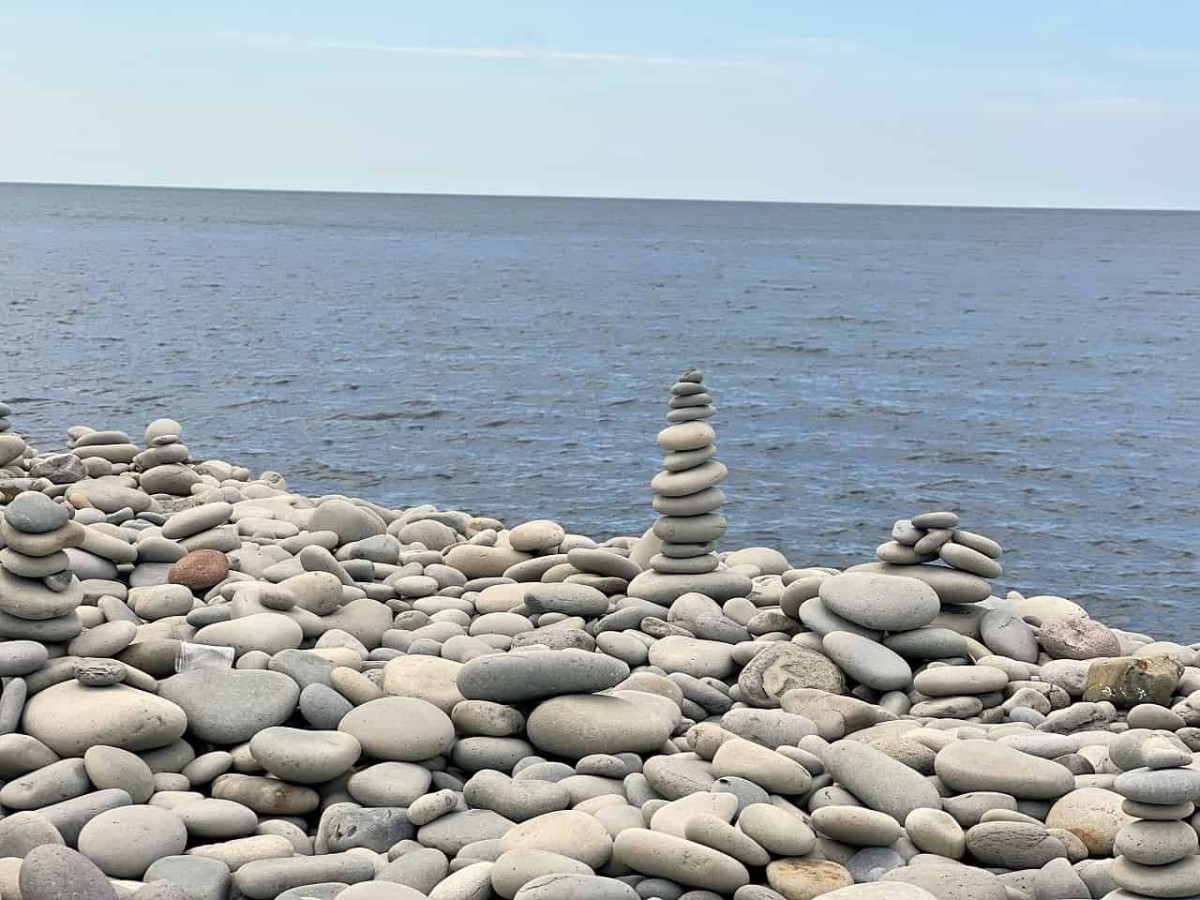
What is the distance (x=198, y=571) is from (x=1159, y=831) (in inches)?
239

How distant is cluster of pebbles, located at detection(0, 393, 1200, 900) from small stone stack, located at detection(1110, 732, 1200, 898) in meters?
0.01

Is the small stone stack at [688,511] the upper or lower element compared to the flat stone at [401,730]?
upper

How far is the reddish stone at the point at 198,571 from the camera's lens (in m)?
8.97

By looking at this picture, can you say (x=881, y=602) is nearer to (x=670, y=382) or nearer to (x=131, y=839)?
(x=131, y=839)

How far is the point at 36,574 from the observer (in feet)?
24.5

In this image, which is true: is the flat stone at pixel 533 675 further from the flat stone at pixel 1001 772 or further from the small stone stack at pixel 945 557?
the small stone stack at pixel 945 557

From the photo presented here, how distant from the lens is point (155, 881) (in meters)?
5.28

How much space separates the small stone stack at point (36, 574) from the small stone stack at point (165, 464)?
522cm

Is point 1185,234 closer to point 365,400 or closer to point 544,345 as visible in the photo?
point 544,345

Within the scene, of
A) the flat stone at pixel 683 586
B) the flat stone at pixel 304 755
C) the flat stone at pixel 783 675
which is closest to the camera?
the flat stone at pixel 304 755

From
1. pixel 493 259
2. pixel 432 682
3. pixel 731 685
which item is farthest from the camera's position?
pixel 493 259

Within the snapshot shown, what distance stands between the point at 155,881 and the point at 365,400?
83.1 feet

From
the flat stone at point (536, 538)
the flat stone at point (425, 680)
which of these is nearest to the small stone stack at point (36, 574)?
the flat stone at point (425, 680)

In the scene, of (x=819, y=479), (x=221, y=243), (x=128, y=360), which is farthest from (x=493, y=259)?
(x=819, y=479)
